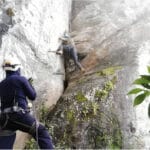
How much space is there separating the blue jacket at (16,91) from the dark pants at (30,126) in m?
0.19

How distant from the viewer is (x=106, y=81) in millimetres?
11844

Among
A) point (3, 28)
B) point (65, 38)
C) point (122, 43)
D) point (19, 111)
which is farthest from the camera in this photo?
point (65, 38)

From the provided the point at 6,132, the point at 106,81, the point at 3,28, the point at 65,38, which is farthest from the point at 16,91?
the point at 65,38

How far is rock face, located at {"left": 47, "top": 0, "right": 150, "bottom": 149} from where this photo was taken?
10.6 metres

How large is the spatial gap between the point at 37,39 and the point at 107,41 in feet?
→ 8.44

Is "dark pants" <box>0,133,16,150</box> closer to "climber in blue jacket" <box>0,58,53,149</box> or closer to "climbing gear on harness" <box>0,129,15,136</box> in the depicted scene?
"climbing gear on harness" <box>0,129,15,136</box>

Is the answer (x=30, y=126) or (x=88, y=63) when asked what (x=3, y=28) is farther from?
(x=30, y=126)

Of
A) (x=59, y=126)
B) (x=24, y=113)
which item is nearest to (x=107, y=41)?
(x=59, y=126)

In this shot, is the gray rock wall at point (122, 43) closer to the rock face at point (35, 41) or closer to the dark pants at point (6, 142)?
the rock face at point (35, 41)

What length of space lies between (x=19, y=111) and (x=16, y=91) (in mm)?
351

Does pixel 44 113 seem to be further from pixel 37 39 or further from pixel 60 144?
pixel 37 39

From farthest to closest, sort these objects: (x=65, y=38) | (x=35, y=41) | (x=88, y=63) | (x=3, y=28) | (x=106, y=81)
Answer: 1. (x=65, y=38)
2. (x=88, y=63)
3. (x=35, y=41)
4. (x=3, y=28)
5. (x=106, y=81)

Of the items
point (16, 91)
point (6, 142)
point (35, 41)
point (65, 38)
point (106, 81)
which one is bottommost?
point (6, 142)

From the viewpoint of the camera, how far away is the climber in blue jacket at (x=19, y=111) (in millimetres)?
7770
